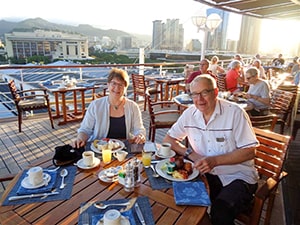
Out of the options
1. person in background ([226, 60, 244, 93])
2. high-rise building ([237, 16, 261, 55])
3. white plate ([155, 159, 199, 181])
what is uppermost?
high-rise building ([237, 16, 261, 55])

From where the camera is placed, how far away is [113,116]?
1858mm

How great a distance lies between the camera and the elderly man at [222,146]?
136 cm

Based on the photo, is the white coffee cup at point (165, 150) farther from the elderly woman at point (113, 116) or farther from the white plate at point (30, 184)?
the white plate at point (30, 184)

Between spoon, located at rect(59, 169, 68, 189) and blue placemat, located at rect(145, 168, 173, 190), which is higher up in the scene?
blue placemat, located at rect(145, 168, 173, 190)

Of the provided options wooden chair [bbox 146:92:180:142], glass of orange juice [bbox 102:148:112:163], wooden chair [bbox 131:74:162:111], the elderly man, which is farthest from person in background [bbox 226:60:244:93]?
glass of orange juice [bbox 102:148:112:163]

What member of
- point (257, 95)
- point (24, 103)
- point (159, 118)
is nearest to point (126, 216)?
point (159, 118)

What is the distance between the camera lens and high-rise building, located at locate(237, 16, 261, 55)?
1930 cm

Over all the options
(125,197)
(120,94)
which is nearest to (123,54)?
(120,94)

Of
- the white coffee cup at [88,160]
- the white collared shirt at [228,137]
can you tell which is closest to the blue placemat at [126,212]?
the white coffee cup at [88,160]

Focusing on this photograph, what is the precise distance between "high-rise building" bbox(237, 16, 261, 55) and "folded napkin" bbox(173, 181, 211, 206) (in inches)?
805

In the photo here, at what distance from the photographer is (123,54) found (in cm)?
1429

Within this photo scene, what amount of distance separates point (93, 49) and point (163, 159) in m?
10.4

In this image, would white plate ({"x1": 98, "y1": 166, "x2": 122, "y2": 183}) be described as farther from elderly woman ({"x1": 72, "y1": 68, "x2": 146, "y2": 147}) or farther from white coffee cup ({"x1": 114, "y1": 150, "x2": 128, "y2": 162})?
elderly woman ({"x1": 72, "y1": 68, "x2": 146, "y2": 147})

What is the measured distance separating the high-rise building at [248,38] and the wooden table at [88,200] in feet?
67.6
